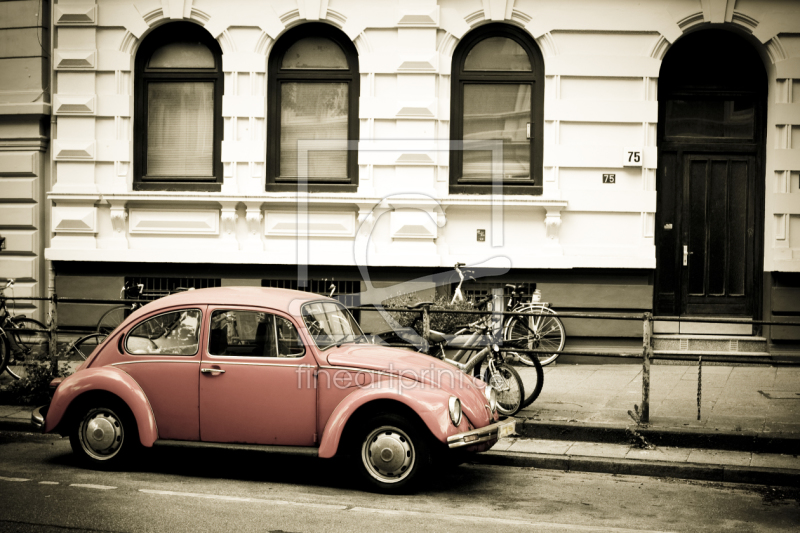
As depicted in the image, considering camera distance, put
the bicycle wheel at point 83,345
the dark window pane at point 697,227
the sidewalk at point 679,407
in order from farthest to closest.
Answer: the dark window pane at point 697,227 → the bicycle wheel at point 83,345 → the sidewalk at point 679,407

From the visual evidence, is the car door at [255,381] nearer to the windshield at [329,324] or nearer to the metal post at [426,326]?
the windshield at [329,324]

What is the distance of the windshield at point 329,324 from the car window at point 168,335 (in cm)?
101

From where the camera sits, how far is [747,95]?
1308 centimetres

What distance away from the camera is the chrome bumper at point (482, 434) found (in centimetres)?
643

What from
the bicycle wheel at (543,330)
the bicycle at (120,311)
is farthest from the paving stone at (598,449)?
the bicycle at (120,311)

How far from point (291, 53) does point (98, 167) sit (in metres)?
3.71

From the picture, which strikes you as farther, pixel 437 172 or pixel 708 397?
pixel 437 172

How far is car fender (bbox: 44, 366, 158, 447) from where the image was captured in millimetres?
7074

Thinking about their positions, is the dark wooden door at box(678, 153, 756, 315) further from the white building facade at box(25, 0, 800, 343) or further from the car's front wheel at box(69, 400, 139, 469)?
the car's front wheel at box(69, 400, 139, 469)

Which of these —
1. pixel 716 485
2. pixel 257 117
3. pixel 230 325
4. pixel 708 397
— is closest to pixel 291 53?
pixel 257 117

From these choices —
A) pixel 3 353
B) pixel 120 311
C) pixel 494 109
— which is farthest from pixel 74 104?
pixel 494 109

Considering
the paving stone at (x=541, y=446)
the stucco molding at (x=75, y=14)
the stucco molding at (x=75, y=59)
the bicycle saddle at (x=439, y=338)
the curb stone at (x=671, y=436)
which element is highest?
the stucco molding at (x=75, y=14)

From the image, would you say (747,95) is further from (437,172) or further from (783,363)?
(783,363)

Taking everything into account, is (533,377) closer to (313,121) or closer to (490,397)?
(490,397)
